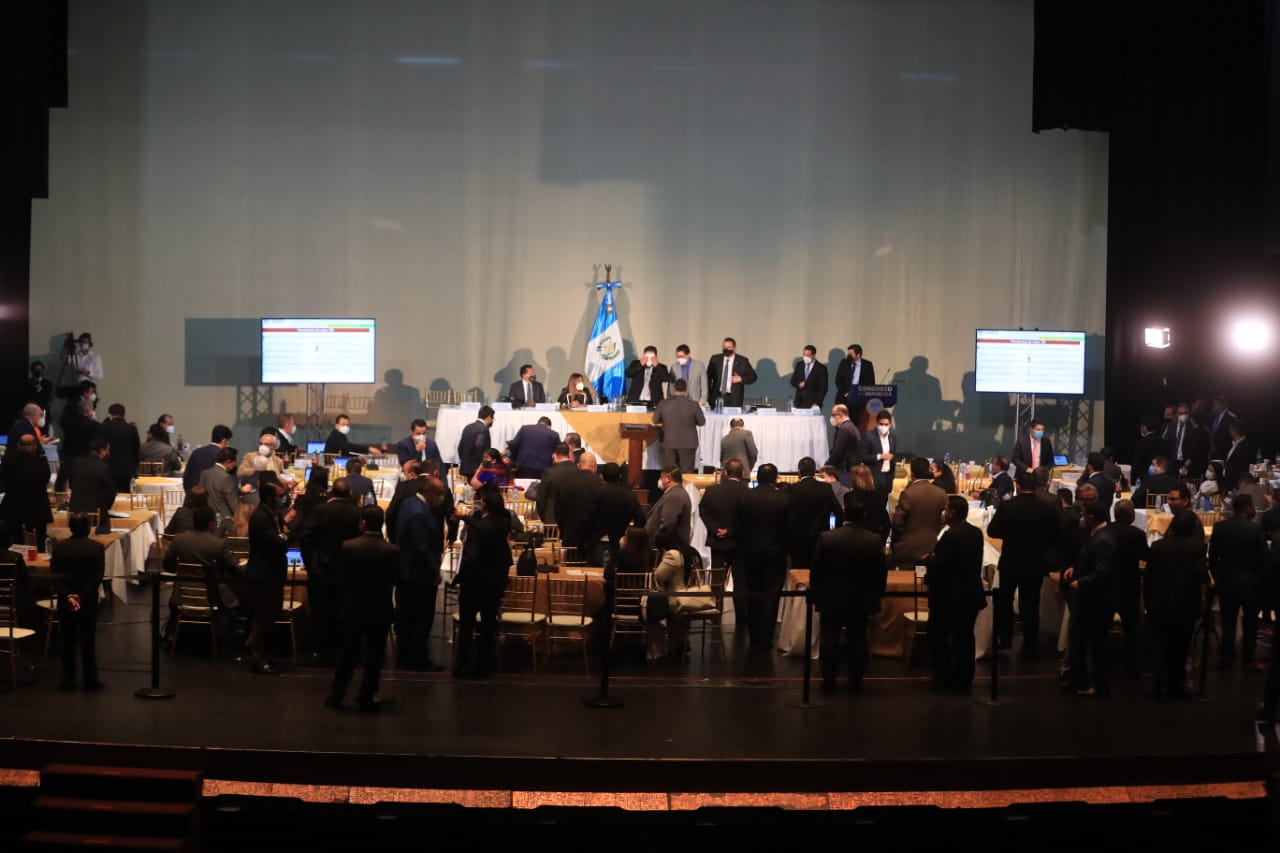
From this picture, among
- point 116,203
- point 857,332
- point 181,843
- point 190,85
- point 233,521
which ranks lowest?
point 181,843

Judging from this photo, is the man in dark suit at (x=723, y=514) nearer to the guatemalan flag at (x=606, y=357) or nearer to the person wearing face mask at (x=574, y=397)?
the person wearing face mask at (x=574, y=397)

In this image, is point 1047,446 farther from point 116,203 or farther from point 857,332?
point 116,203

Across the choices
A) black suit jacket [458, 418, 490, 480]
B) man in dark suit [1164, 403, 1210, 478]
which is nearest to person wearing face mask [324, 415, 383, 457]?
black suit jacket [458, 418, 490, 480]

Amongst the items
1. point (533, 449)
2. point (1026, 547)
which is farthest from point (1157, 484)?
point (533, 449)

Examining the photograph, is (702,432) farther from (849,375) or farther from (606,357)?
(606,357)

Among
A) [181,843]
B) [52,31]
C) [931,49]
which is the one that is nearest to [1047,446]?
[931,49]

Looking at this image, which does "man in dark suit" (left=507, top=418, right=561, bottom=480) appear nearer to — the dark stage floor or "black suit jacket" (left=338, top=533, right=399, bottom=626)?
the dark stage floor

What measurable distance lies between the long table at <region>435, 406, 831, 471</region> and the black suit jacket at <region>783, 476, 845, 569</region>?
20.6ft

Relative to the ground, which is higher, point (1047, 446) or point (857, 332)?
point (857, 332)

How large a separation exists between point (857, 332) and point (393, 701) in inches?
544

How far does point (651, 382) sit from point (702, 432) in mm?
1324

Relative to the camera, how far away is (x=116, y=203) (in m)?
20.7

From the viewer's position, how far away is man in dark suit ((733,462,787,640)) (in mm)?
10469

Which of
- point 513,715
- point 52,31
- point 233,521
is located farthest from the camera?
point 52,31
